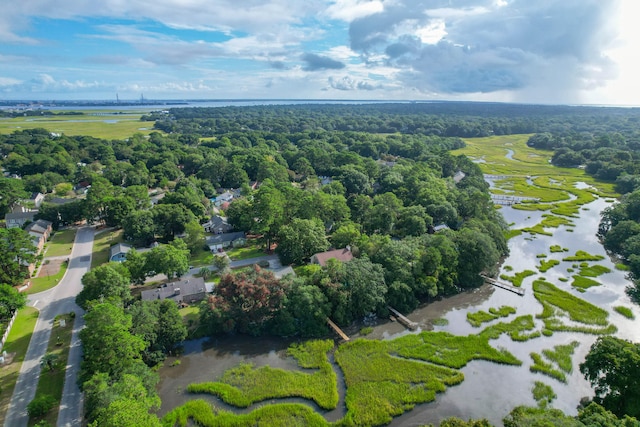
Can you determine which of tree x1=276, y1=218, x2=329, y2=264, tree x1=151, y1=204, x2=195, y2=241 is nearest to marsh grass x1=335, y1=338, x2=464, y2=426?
tree x1=276, y1=218, x2=329, y2=264

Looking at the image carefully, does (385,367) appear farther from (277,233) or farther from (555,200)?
(555,200)

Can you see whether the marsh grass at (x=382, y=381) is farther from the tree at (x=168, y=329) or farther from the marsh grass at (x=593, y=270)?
the marsh grass at (x=593, y=270)

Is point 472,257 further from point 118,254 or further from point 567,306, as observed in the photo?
point 118,254

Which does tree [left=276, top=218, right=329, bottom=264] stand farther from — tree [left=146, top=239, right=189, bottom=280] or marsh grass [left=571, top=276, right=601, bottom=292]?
marsh grass [left=571, top=276, right=601, bottom=292]

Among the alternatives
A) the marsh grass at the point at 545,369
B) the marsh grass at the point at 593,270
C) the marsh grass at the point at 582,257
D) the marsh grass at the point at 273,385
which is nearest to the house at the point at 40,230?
the marsh grass at the point at 273,385

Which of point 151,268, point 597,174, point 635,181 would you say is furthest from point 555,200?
point 151,268

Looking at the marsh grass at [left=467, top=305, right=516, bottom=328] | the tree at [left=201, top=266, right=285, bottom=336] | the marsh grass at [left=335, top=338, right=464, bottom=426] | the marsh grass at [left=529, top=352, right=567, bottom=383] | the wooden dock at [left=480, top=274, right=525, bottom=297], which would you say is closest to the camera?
the marsh grass at [left=335, top=338, right=464, bottom=426]
